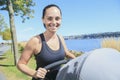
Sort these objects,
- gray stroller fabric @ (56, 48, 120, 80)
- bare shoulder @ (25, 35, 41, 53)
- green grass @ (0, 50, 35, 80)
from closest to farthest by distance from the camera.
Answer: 1. gray stroller fabric @ (56, 48, 120, 80)
2. bare shoulder @ (25, 35, 41, 53)
3. green grass @ (0, 50, 35, 80)

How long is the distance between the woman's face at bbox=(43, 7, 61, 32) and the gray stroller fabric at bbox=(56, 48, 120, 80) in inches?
29.8

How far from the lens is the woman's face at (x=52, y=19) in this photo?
11.6ft

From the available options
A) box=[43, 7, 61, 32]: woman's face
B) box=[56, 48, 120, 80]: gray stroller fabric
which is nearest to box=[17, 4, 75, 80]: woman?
box=[43, 7, 61, 32]: woman's face

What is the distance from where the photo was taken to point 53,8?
3590 mm

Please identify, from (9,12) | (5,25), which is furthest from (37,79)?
(5,25)

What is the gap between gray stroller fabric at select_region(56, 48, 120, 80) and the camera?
8.36 ft

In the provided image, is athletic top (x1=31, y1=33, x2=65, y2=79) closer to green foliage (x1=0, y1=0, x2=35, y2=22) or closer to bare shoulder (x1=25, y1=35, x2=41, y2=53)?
bare shoulder (x1=25, y1=35, x2=41, y2=53)

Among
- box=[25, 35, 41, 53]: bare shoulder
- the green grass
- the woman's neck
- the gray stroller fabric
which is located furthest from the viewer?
the green grass

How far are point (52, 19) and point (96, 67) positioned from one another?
1092 millimetres

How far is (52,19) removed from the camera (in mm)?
3537

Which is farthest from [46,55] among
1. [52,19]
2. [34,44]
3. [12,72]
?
[12,72]

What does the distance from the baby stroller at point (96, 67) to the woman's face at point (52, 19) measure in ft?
2.48

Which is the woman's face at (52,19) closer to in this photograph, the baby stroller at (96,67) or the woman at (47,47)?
the woman at (47,47)

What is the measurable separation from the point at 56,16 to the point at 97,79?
1219mm
